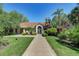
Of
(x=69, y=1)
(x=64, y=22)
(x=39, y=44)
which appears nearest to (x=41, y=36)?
→ (x=39, y=44)

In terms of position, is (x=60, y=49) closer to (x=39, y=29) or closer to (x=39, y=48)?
(x=39, y=48)

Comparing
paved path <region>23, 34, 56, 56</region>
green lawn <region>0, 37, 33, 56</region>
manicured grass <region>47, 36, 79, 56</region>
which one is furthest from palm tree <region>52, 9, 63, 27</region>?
green lawn <region>0, 37, 33, 56</region>

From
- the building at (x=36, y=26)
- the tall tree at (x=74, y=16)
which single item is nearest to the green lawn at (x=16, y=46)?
the building at (x=36, y=26)

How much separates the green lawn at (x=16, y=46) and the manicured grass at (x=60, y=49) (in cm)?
62

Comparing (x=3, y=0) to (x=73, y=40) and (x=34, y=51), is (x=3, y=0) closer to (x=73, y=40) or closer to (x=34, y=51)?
(x=34, y=51)

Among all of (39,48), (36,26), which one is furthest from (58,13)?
(39,48)

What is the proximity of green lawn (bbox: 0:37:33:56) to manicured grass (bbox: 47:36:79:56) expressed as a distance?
0.62 meters

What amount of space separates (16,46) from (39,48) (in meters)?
0.67

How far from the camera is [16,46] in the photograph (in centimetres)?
707

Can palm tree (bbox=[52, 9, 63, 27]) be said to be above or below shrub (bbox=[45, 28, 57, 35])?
above

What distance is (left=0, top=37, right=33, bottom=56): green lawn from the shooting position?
6.71 metres

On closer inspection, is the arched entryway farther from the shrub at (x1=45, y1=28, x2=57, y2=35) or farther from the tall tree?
the tall tree

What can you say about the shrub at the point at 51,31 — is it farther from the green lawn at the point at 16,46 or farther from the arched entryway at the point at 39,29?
the green lawn at the point at 16,46

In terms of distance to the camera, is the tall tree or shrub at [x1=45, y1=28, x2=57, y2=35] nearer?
the tall tree
